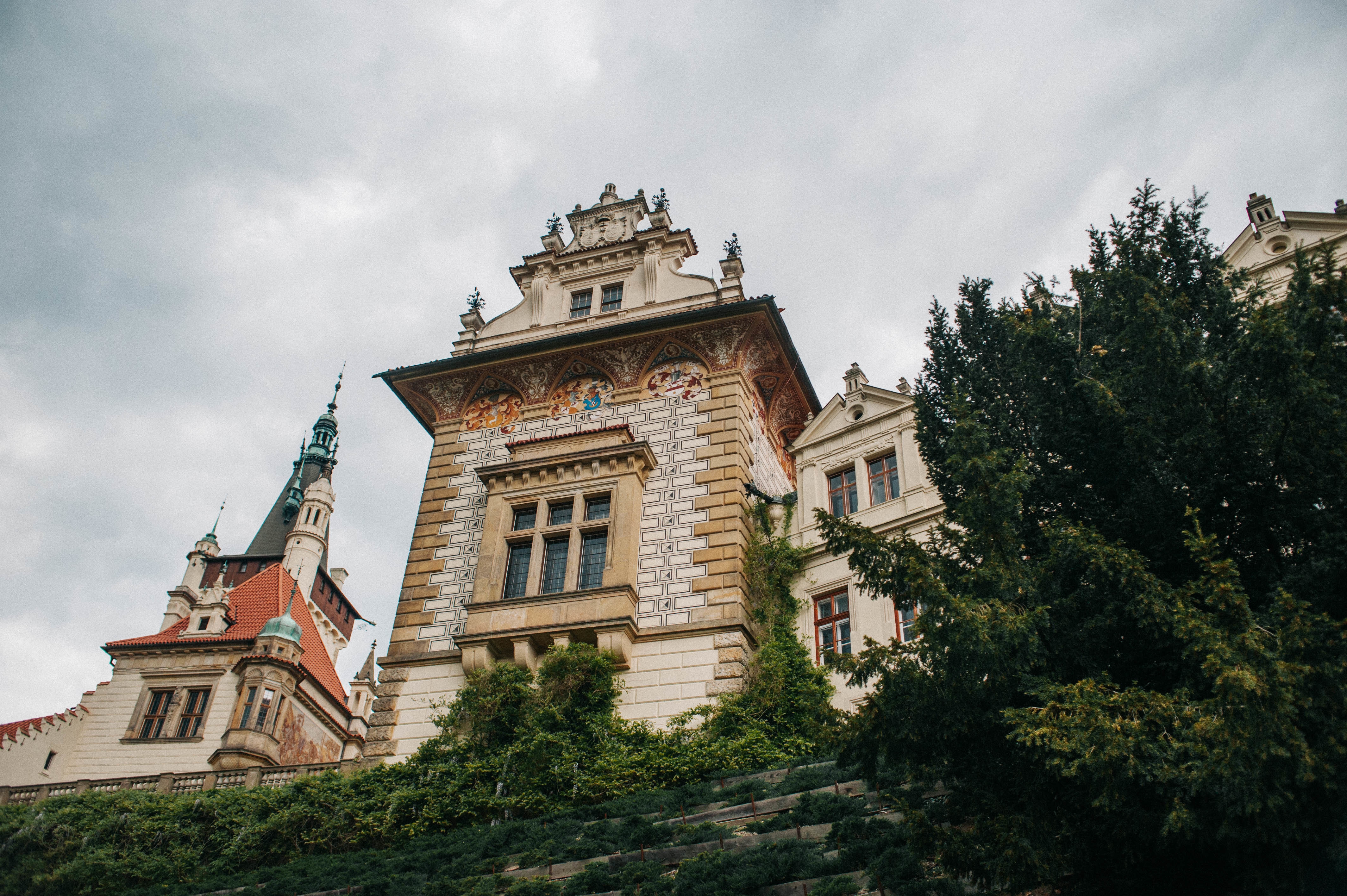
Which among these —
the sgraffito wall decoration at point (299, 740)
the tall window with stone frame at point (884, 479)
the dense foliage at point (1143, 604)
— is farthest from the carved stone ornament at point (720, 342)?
the sgraffito wall decoration at point (299, 740)

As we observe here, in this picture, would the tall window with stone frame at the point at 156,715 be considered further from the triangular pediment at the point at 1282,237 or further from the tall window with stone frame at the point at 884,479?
the triangular pediment at the point at 1282,237

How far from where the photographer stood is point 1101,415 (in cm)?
1135

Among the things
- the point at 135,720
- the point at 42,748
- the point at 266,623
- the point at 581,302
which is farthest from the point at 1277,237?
the point at 42,748

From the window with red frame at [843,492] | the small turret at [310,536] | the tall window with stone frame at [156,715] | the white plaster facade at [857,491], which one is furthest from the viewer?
the small turret at [310,536]

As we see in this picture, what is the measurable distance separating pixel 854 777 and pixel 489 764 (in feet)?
23.5

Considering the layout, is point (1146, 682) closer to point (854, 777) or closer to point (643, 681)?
point (854, 777)

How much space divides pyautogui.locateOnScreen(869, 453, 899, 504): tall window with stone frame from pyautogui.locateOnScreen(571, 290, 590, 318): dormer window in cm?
839

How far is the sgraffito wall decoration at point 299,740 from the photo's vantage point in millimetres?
32625

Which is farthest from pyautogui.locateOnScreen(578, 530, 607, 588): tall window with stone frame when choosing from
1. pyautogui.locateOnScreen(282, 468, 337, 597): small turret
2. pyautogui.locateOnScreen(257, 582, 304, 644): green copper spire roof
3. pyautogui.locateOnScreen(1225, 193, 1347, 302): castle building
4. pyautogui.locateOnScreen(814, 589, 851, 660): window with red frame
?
pyautogui.locateOnScreen(282, 468, 337, 597): small turret

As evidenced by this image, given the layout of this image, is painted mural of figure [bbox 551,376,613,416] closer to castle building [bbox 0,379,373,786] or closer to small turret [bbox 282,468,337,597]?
castle building [bbox 0,379,373,786]

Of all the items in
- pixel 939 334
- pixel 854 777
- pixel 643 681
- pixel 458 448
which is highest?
pixel 458 448

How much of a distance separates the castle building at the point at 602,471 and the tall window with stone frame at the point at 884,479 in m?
2.77

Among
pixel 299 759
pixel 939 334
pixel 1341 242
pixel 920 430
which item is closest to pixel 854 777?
pixel 920 430

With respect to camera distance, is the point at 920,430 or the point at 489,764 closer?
the point at 920,430
